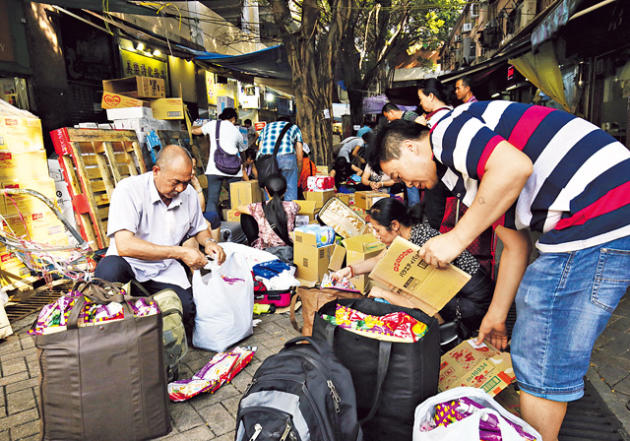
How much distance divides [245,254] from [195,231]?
2.93 feet

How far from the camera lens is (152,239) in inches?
115

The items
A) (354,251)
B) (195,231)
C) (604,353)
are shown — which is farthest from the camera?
(354,251)

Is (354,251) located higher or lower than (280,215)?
lower

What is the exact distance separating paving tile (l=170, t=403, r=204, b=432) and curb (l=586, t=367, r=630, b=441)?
233cm

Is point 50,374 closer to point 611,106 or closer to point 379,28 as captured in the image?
point 611,106

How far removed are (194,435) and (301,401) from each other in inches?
39.4

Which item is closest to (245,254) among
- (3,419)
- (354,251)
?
(354,251)

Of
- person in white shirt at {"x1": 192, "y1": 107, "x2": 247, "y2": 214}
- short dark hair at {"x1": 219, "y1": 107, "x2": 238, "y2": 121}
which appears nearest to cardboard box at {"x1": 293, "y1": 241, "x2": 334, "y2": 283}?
person in white shirt at {"x1": 192, "y1": 107, "x2": 247, "y2": 214}

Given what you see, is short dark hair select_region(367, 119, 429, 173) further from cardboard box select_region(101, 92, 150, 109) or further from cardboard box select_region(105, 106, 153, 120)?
cardboard box select_region(101, 92, 150, 109)

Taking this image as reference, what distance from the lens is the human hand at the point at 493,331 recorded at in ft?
6.60

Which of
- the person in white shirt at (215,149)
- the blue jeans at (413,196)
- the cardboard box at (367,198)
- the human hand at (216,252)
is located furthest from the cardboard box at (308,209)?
the human hand at (216,252)

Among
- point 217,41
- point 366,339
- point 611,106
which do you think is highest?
point 217,41

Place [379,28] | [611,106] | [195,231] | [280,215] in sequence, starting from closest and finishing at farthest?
[195,231] < [280,215] < [611,106] < [379,28]

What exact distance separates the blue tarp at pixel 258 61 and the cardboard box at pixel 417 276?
7.86 meters
